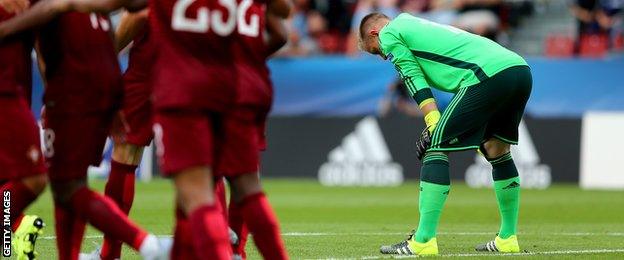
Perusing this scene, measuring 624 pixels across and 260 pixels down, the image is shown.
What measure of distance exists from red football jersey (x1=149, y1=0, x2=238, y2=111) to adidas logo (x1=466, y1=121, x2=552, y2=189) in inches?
553

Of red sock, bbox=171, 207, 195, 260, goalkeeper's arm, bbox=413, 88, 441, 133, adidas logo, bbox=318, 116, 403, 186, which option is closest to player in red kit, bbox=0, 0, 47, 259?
red sock, bbox=171, 207, 195, 260

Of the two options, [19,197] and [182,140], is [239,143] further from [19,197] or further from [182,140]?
[19,197]

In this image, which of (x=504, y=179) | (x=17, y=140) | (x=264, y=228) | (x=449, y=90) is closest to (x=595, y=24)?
(x=504, y=179)

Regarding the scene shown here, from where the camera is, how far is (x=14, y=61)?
695cm

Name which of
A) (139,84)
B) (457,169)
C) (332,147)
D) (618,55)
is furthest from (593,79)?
(139,84)

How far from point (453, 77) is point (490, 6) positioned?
13582 millimetres

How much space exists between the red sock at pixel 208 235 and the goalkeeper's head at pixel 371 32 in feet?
11.7

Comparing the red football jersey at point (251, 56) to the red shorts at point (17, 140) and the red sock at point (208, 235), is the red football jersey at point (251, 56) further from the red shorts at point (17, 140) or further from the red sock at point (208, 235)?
the red shorts at point (17, 140)

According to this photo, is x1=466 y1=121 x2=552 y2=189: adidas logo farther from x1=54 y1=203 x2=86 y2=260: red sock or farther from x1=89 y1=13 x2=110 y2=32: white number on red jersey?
x1=89 y1=13 x2=110 y2=32: white number on red jersey

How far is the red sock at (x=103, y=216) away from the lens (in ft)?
22.3

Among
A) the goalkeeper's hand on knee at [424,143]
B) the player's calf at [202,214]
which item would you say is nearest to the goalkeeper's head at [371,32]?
the goalkeeper's hand on knee at [424,143]

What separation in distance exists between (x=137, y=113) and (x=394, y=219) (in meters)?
5.68

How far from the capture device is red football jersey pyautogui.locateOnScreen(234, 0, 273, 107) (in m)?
6.30

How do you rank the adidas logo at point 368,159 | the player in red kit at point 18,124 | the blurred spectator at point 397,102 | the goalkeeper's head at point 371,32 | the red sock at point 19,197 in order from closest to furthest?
the player in red kit at point 18,124 < the red sock at point 19,197 < the goalkeeper's head at point 371,32 < the adidas logo at point 368,159 < the blurred spectator at point 397,102
